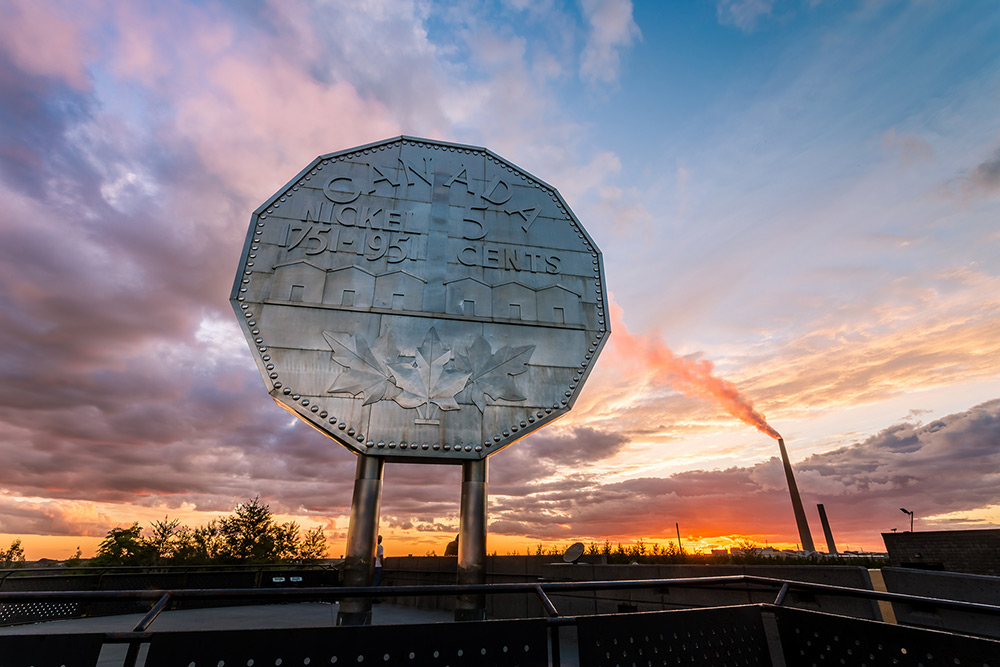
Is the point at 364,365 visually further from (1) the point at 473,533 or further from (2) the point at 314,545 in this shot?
(2) the point at 314,545

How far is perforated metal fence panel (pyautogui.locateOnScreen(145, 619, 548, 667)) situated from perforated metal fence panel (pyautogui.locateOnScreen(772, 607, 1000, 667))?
230 cm

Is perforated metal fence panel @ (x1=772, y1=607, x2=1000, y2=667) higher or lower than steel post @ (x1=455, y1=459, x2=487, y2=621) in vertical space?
lower

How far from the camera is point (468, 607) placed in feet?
21.9

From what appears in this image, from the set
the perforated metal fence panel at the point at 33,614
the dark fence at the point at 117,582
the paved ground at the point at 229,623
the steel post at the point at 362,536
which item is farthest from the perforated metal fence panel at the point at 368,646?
the perforated metal fence panel at the point at 33,614

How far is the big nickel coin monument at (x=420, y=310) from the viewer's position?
7.09 m

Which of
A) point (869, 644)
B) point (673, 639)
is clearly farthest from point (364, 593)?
point (869, 644)

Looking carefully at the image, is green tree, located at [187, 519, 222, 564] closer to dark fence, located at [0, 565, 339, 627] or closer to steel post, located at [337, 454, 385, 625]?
dark fence, located at [0, 565, 339, 627]

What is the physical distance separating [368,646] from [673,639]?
2.34 meters

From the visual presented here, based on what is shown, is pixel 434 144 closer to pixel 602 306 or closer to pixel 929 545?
pixel 602 306

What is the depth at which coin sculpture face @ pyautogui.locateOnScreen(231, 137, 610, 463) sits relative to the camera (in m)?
7.20

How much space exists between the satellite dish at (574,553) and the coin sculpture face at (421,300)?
5.26 meters

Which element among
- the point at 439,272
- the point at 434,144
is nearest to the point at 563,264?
the point at 439,272

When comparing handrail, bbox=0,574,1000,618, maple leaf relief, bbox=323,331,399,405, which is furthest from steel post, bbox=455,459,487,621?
handrail, bbox=0,574,1000,618

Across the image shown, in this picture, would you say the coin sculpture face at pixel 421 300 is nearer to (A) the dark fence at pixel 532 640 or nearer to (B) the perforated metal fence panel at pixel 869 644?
(A) the dark fence at pixel 532 640
